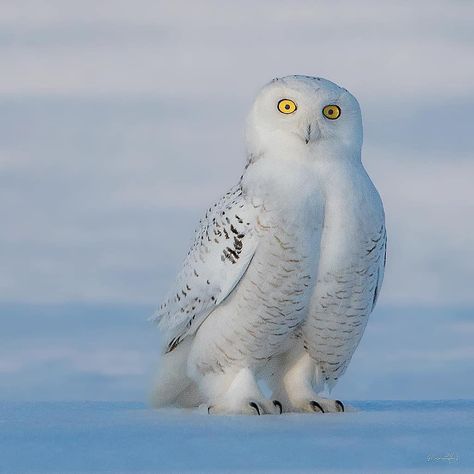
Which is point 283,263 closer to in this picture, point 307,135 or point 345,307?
point 345,307

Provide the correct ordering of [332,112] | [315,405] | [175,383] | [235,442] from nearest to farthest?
[235,442]
[332,112]
[315,405]
[175,383]

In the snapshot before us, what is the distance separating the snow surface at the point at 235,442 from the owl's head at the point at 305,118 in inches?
55.5

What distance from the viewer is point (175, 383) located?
23.7ft

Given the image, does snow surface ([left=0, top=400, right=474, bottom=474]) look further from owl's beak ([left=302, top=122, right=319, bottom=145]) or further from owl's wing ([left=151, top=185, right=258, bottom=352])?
owl's beak ([left=302, top=122, right=319, bottom=145])

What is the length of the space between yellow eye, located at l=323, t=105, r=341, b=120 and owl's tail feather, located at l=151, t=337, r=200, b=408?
143 centimetres

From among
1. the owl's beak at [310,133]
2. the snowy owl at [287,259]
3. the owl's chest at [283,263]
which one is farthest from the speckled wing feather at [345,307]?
the owl's beak at [310,133]

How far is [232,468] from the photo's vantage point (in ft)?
16.3

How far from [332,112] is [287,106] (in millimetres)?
238

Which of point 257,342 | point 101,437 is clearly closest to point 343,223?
point 257,342

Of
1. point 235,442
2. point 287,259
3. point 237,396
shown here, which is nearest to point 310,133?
point 287,259

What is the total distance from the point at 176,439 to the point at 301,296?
48.1 inches

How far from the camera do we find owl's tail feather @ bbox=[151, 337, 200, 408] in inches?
281

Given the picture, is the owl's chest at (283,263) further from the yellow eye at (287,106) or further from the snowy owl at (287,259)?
the yellow eye at (287,106)

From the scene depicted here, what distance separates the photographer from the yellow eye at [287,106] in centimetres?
668
